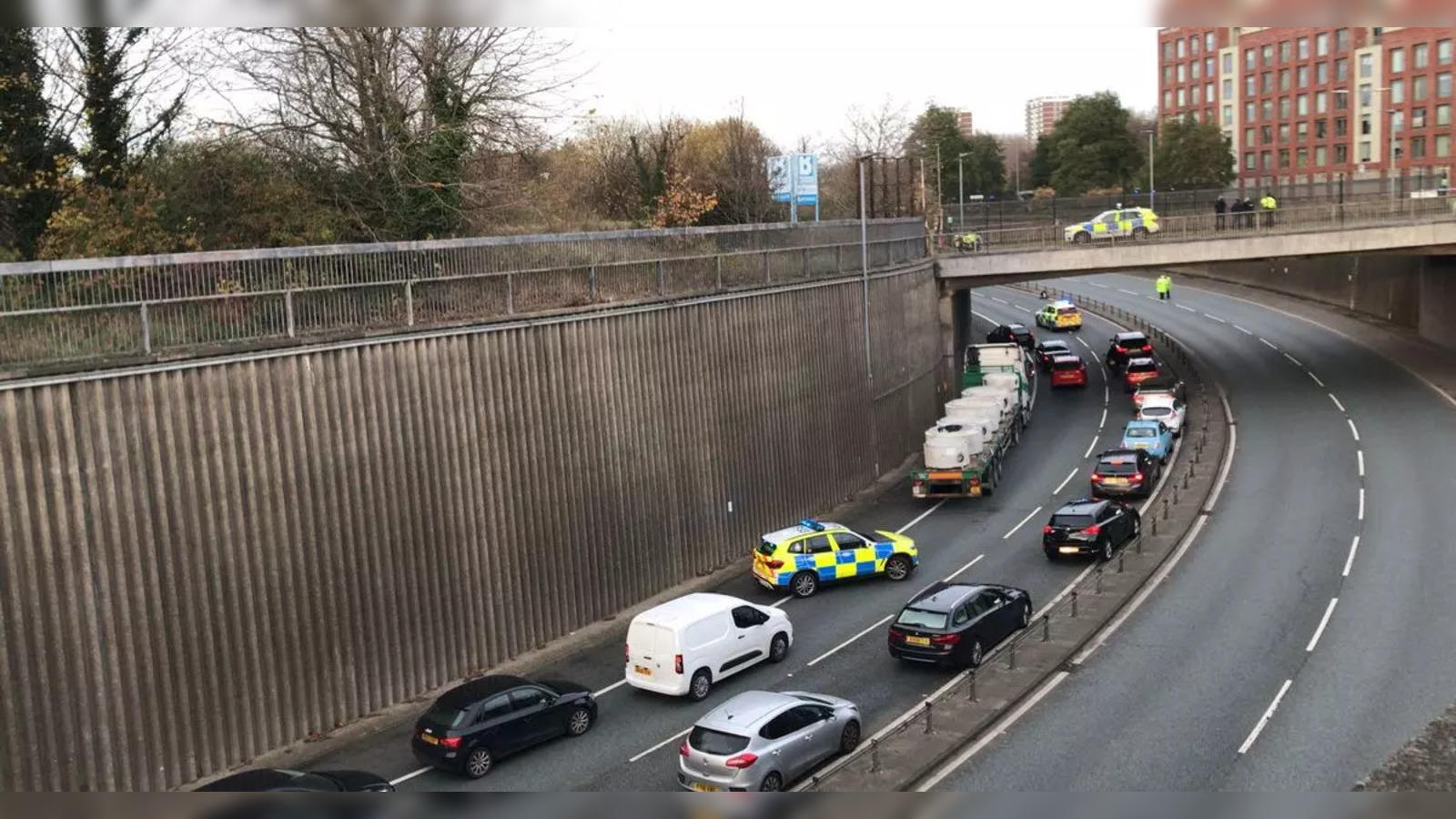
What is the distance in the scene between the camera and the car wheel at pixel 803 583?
967 inches

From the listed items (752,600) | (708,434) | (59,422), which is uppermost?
(59,422)

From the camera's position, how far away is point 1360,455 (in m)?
34.1

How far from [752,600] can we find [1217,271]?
6299 centimetres

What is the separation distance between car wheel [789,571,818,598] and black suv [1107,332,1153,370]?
30.4 meters

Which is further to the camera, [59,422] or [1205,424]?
[1205,424]

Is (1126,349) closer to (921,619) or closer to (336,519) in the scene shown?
(921,619)

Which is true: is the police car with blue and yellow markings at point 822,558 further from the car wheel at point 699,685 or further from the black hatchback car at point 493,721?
the black hatchback car at point 493,721

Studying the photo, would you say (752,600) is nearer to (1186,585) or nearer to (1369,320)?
(1186,585)

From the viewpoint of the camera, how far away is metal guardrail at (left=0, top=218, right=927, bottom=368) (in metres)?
15.2

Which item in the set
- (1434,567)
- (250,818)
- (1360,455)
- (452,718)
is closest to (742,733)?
(452,718)

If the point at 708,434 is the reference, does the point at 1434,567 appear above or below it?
below

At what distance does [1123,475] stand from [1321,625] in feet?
33.2

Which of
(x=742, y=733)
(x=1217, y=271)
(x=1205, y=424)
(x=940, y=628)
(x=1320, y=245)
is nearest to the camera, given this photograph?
(x=742, y=733)

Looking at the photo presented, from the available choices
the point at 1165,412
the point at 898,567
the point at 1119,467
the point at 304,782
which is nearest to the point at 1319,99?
the point at 1165,412
